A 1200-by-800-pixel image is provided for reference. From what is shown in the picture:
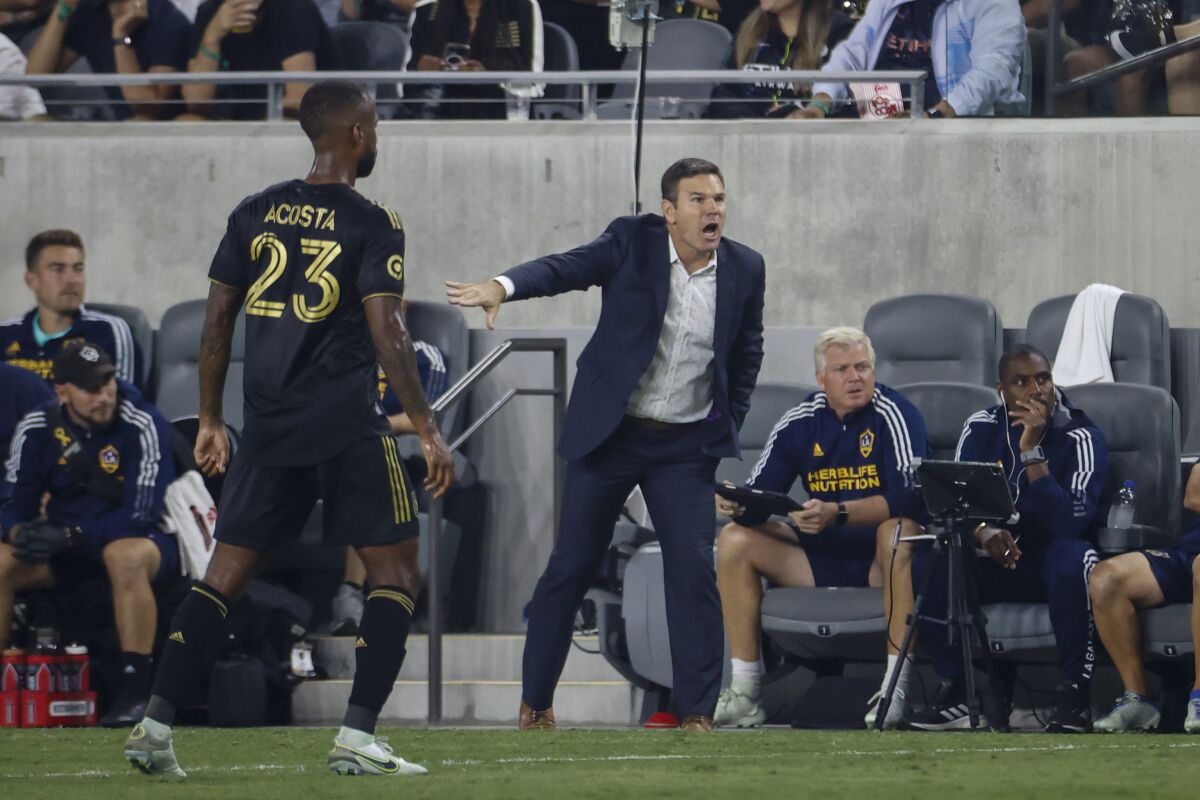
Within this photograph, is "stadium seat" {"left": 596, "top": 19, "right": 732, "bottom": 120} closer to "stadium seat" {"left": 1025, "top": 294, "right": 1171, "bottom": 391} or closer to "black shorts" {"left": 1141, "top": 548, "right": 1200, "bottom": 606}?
"stadium seat" {"left": 1025, "top": 294, "right": 1171, "bottom": 391}

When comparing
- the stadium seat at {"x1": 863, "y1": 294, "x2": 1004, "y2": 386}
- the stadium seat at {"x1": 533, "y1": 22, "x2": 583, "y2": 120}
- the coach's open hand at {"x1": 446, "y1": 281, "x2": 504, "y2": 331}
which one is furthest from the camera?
the stadium seat at {"x1": 533, "y1": 22, "x2": 583, "y2": 120}

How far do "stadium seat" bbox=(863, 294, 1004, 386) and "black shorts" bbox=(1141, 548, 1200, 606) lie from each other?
5.52 ft

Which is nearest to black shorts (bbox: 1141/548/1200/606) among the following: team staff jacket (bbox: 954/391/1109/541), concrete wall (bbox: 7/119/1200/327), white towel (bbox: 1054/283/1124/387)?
team staff jacket (bbox: 954/391/1109/541)

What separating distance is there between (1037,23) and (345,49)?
3512 millimetres

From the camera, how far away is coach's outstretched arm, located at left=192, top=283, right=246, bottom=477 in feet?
16.4

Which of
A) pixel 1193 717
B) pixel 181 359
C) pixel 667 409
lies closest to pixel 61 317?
pixel 181 359

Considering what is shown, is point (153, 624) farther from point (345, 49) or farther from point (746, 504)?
point (345, 49)

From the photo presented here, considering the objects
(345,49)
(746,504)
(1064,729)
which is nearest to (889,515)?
(746,504)

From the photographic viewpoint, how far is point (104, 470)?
821 cm

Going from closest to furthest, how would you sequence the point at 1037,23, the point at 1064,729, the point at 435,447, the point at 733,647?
1. the point at 435,447
2. the point at 1064,729
3. the point at 733,647
4. the point at 1037,23

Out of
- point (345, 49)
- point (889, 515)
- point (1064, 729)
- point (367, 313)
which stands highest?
point (345, 49)

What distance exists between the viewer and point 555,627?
645 cm

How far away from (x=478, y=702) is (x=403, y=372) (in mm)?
3481

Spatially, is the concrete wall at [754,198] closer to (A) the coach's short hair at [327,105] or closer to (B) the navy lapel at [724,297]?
(B) the navy lapel at [724,297]
